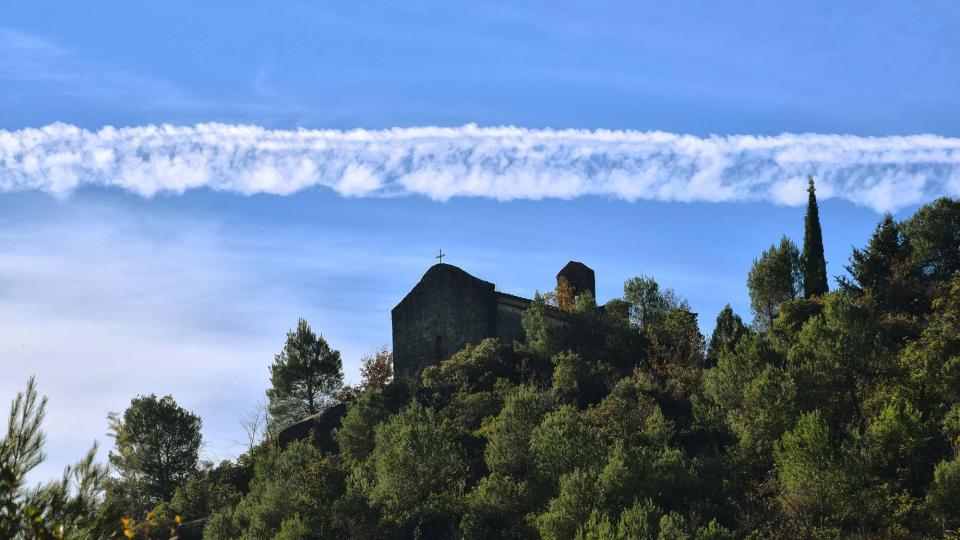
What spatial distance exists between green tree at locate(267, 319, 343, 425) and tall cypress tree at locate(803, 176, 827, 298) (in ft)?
98.0

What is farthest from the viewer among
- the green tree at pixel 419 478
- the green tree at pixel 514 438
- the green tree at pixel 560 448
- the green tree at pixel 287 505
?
the green tree at pixel 514 438

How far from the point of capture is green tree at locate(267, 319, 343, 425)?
67.4 meters

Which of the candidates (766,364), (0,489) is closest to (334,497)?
(766,364)

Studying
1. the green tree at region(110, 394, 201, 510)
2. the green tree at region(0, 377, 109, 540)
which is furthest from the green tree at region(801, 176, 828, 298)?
the green tree at region(0, 377, 109, 540)

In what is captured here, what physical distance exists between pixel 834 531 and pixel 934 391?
979 cm

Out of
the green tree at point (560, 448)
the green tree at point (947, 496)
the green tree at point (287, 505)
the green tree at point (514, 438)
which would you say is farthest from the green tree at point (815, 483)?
the green tree at point (287, 505)

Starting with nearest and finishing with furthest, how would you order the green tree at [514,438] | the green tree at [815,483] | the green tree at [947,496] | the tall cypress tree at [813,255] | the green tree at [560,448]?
the green tree at [947,496] → the green tree at [815,483] → the green tree at [560,448] → the green tree at [514,438] → the tall cypress tree at [813,255]

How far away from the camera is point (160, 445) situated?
63.9 metres

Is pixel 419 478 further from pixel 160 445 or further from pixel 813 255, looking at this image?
pixel 813 255

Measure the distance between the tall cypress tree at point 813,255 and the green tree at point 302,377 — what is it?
29.9 m

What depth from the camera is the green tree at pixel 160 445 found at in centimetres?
6169

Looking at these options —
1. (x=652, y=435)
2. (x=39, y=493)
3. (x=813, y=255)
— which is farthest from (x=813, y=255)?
(x=39, y=493)

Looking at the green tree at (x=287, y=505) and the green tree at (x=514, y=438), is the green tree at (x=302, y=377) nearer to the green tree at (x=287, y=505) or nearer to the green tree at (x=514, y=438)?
the green tree at (x=287, y=505)

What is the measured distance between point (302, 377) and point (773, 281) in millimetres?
30170
